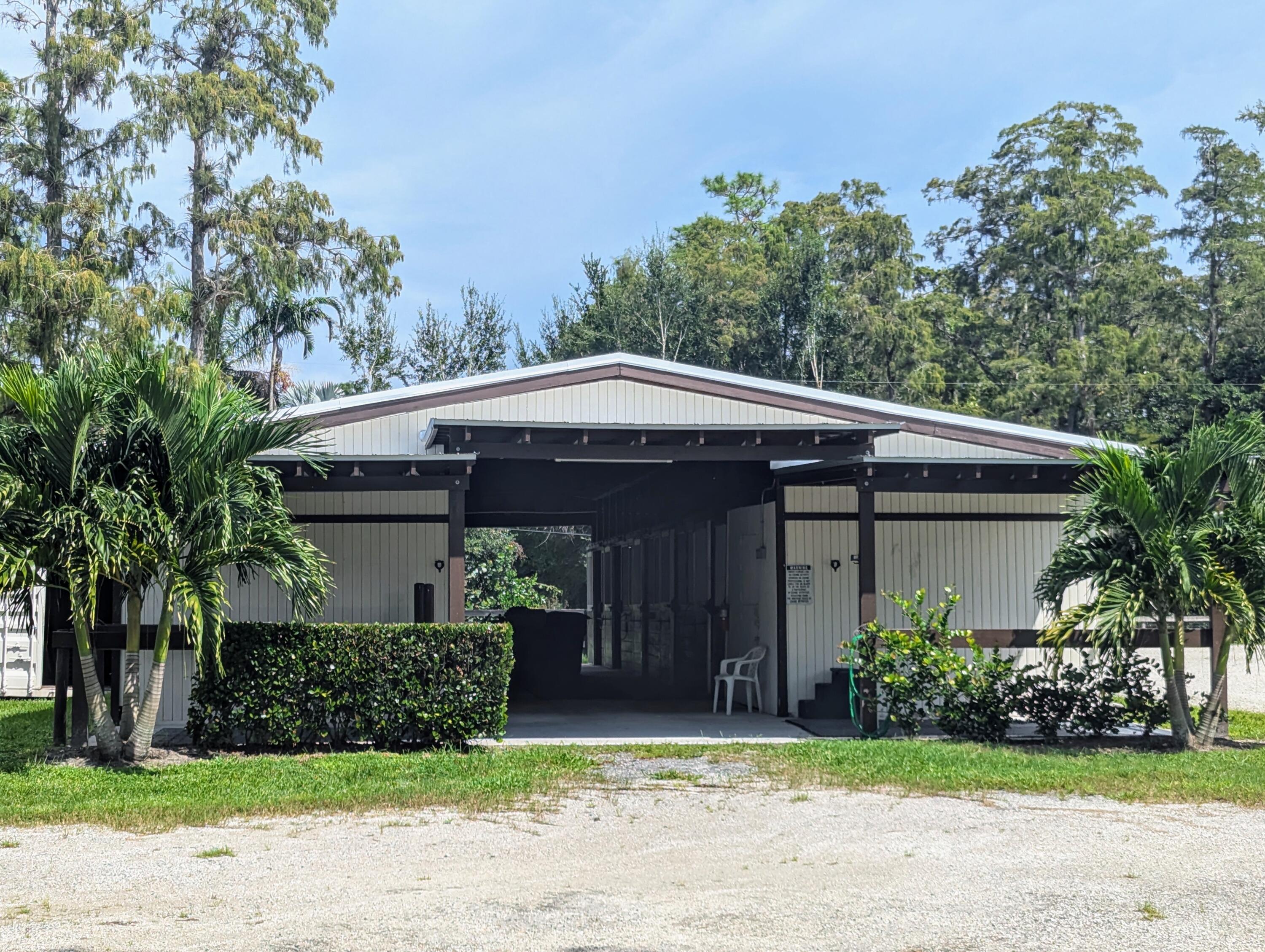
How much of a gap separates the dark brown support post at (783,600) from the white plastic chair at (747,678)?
45 centimetres

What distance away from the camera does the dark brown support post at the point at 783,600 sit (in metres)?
12.1

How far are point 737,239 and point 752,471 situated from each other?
2756 centimetres

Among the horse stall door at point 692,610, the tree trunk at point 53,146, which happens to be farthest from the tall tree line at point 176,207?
the horse stall door at point 692,610

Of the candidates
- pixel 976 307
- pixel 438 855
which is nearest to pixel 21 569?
pixel 438 855

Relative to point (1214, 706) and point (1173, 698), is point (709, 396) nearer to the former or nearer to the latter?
point (1173, 698)

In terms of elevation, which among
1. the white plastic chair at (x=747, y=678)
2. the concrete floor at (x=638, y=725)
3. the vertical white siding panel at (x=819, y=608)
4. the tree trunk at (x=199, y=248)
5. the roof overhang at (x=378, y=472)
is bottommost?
the concrete floor at (x=638, y=725)

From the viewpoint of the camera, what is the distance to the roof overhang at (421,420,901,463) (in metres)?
9.98

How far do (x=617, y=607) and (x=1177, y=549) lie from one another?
1149 centimetres

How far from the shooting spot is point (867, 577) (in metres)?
10.5

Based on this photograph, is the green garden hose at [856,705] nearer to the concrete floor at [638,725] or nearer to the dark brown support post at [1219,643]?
the concrete floor at [638,725]

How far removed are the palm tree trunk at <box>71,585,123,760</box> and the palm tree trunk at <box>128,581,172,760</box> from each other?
12 cm

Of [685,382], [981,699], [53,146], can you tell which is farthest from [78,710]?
[53,146]

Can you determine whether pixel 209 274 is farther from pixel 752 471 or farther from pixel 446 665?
pixel 446 665

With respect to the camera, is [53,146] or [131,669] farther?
[53,146]
